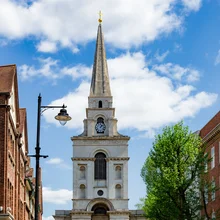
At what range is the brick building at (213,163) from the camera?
5400 centimetres

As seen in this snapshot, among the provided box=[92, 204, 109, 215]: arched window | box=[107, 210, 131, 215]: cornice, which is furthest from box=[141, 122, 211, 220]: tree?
box=[92, 204, 109, 215]: arched window

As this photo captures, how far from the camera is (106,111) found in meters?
107

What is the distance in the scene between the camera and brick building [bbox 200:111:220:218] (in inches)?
2126

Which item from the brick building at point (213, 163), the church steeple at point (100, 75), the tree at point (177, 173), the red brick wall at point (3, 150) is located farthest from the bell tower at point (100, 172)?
the red brick wall at point (3, 150)

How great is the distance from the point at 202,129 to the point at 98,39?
173 feet

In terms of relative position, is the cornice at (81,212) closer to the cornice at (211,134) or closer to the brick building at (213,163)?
the cornice at (211,134)

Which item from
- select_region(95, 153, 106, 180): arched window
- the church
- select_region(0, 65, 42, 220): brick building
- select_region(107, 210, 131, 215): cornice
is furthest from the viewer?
select_region(95, 153, 106, 180): arched window

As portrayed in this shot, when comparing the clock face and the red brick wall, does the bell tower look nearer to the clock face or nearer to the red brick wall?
the clock face

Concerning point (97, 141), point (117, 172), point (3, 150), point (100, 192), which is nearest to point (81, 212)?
point (100, 192)

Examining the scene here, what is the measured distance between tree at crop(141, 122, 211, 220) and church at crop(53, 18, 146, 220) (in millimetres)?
48574

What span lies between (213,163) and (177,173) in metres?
6.53

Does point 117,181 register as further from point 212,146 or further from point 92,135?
point 212,146

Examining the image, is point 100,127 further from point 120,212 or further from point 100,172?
point 120,212

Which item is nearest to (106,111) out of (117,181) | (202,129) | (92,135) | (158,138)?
(92,135)
